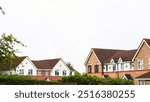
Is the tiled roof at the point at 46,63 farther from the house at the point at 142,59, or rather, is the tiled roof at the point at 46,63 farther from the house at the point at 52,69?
the house at the point at 142,59

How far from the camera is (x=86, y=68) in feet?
270

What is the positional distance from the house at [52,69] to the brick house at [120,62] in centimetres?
1470

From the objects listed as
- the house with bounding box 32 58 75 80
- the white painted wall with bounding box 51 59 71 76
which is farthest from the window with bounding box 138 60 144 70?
the white painted wall with bounding box 51 59 71 76

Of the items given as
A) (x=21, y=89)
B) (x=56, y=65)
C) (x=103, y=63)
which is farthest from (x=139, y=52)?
(x=21, y=89)

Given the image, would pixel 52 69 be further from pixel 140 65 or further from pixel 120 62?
pixel 140 65

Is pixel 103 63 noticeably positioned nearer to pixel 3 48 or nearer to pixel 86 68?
pixel 86 68

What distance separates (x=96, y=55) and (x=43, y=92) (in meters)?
71.4

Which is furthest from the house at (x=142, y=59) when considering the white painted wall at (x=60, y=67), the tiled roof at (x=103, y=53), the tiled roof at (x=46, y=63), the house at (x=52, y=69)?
the tiled roof at (x=46, y=63)

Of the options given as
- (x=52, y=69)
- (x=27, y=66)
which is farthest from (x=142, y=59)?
(x=52, y=69)

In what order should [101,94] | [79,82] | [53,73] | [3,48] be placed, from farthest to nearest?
[53,73]
[79,82]
[3,48]
[101,94]

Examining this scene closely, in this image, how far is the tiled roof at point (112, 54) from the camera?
74344 mm

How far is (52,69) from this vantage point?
3738 inches

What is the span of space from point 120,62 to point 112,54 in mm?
8586

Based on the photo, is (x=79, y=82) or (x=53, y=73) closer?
(x=79, y=82)
